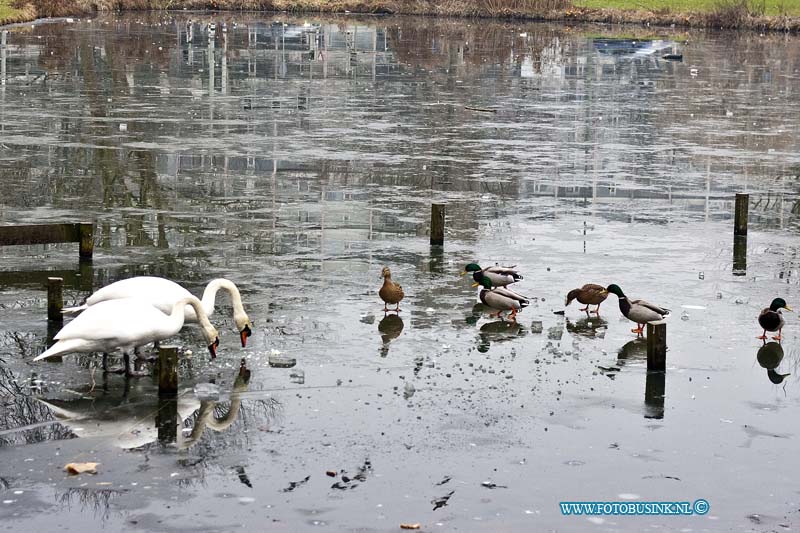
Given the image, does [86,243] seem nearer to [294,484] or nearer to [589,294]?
[589,294]

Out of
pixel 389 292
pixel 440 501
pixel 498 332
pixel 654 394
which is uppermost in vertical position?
pixel 389 292

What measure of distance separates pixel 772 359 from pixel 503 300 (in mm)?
2957

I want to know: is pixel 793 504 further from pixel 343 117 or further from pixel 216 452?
pixel 343 117

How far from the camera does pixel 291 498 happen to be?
9297mm

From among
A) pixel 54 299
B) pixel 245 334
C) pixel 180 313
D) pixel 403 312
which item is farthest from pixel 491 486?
pixel 54 299

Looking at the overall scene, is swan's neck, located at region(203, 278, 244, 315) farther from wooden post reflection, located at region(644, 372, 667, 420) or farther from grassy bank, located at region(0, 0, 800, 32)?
grassy bank, located at region(0, 0, 800, 32)

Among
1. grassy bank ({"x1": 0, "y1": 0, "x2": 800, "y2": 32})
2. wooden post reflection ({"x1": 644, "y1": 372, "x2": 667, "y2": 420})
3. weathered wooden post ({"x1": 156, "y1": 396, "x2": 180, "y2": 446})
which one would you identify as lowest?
weathered wooden post ({"x1": 156, "y1": 396, "x2": 180, "y2": 446})

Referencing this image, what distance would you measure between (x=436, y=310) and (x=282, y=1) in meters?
68.3

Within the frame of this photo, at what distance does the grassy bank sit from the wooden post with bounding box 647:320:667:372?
5948 cm

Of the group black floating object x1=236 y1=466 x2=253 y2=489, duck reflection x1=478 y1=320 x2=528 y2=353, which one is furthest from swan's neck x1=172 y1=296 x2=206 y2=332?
duck reflection x1=478 y1=320 x2=528 y2=353

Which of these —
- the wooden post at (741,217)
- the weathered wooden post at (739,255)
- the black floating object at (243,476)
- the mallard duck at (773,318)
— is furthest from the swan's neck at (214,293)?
the wooden post at (741,217)

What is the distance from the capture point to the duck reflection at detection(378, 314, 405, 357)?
42.9ft

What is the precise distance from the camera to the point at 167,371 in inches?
438

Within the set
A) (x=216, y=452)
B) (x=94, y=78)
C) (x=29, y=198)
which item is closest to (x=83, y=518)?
(x=216, y=452)
